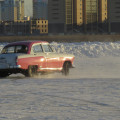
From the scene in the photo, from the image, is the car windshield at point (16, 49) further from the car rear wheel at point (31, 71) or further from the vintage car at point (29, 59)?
the car rear wheel at point (31, 71)

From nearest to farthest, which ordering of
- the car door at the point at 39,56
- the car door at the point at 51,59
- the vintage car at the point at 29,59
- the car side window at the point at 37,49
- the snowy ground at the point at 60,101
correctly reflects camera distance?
the snowy ground at the point at 60,101, the vintage car at the point at 29,59, the car door at the point at 39,56, the car side window at the point at 37,49, the car door at the point at 51,59

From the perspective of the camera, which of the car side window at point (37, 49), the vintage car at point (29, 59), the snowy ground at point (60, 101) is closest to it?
the snowy ground at point (60, 101)

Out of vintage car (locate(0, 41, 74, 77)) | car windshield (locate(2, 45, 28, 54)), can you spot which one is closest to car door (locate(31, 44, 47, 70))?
vintage car (locate(0, 41, 74, 77))

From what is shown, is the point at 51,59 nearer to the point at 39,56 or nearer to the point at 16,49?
the point at 39,56

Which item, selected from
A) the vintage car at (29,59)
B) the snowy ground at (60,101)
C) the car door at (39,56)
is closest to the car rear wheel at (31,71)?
the vintage car at (29,59)

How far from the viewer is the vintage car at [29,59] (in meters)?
16.7

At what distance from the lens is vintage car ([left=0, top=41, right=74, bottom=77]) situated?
16734mm

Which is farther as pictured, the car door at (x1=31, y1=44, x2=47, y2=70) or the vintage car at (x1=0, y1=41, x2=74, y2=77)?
the car door at (x1=31, y1=44, x2=47, y2=70)

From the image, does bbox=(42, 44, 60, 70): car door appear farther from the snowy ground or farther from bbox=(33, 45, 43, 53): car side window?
the snowy ground

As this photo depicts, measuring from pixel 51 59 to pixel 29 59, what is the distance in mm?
1423

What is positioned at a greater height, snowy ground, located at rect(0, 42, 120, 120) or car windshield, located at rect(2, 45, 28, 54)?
car windshield, located at rect(2, 45, 28, 54)

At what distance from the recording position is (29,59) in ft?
55.7

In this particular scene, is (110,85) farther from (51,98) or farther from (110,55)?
(110,55)

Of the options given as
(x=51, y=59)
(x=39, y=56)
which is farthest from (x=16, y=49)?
(x=51, y=59)
